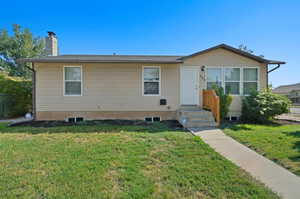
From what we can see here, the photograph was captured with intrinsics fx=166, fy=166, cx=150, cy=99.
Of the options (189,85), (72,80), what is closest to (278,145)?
(189,85)

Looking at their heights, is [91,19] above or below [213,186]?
above

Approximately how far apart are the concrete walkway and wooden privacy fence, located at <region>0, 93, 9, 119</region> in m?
11.3

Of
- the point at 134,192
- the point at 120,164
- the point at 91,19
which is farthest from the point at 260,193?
the point at 91,19

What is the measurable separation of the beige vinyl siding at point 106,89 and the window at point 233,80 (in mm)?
2688

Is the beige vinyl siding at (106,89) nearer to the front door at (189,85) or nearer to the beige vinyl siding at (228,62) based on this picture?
the front door at (189,85)

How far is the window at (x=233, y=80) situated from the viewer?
28.9ft

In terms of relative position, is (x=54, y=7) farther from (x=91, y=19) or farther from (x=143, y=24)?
(x=143, y=24)

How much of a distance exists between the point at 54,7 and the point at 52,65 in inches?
217

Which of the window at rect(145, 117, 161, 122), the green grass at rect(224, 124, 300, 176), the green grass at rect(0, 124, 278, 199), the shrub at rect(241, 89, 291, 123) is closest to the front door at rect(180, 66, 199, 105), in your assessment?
the window at rect(145, 117, 161, 122)

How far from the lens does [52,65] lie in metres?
8.16

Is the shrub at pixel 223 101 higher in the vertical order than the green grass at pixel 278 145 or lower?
higher

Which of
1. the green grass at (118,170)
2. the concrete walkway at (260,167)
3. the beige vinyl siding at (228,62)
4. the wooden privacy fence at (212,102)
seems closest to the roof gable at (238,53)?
the beige vinyl siding at (228,62)

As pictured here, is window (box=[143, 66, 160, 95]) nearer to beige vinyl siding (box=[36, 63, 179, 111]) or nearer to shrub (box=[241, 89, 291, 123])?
beige vinyl siding (box=[36, 63, 179, 111])

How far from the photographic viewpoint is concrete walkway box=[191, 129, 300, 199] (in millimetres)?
2639
